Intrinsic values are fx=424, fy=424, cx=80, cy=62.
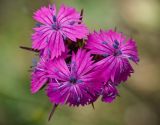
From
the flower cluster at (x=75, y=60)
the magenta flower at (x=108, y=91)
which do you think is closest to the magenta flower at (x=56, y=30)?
the flower cluster at (x=75, y=60)

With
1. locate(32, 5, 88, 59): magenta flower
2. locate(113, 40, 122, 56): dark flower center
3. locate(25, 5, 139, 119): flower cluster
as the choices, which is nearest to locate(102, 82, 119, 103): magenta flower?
locate(25, 5, 139, 119): flower cluster

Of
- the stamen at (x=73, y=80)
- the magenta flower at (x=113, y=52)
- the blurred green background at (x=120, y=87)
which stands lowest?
the blurred green background at (x=120, y=87)

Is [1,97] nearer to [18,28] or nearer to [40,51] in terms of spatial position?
[18,28]

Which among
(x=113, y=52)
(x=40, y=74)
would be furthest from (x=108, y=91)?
(x=40, y=74)

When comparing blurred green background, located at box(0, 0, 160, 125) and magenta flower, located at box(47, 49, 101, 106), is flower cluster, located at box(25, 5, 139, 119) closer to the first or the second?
magenta flower, located at box(47, 49, 101, 106)

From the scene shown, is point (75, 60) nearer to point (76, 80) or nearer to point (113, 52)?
point (76, 80)

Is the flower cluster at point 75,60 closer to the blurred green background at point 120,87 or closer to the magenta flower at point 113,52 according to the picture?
→ the magenta flower at point 113,52
